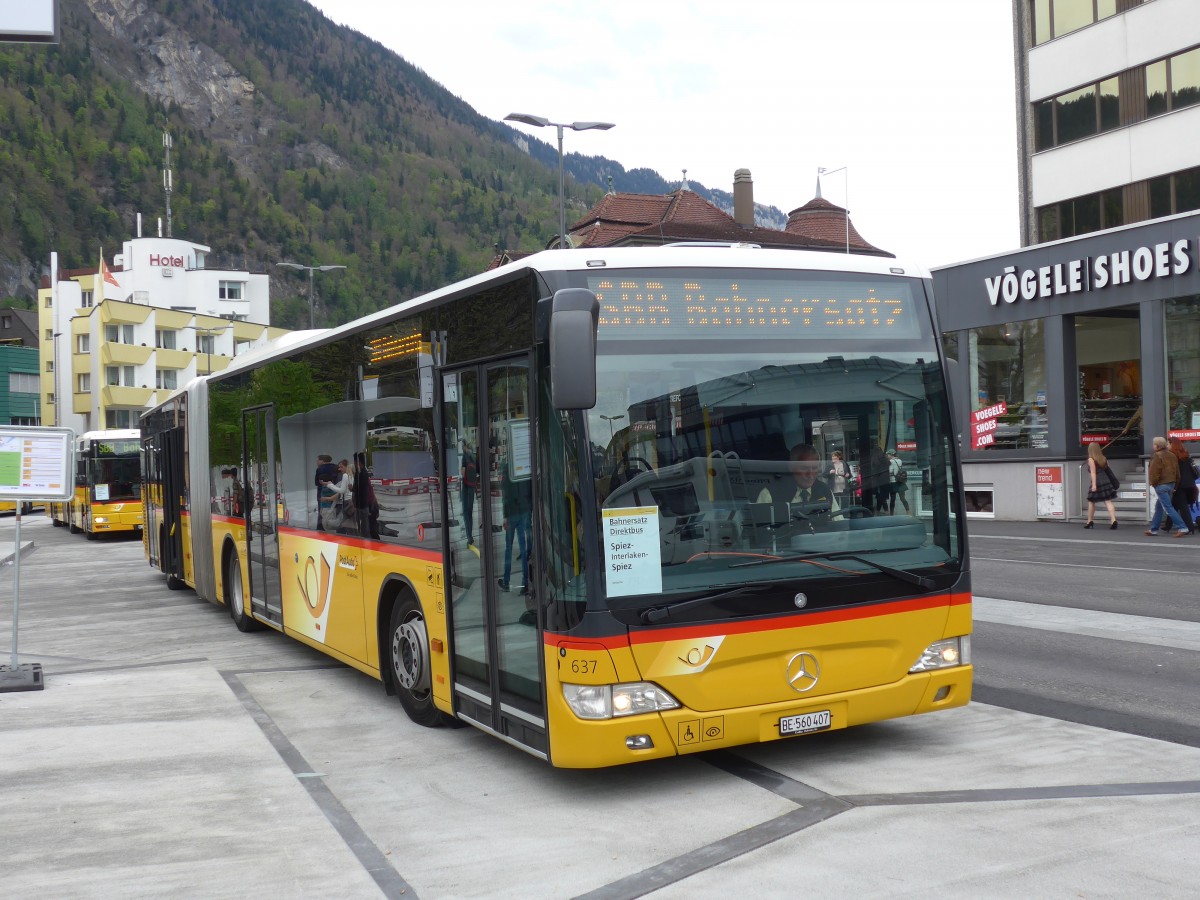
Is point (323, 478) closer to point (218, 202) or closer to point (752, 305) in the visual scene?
point (752, 305)

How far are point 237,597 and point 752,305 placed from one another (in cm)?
932

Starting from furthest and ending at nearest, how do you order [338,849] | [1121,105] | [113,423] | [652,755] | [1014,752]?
[113,423] → [1121,105] → [1014,752] → [652,755] → [338,849]

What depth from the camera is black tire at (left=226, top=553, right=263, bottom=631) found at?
14.0 m

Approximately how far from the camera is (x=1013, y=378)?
31.5 m

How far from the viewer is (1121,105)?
103 feet

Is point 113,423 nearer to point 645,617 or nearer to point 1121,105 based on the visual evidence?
point 1121,105

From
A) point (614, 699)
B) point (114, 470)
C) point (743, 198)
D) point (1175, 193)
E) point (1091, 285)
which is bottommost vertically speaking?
point (614, 699)

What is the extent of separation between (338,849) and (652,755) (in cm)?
155

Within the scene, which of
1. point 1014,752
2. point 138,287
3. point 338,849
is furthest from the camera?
point 138,287

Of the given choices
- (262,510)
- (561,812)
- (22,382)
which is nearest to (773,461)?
(561,812)

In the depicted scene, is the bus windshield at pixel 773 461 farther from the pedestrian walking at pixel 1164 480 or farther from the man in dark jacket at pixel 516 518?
the pedestrian walking at pixel 1164 480

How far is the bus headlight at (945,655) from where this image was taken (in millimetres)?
6906

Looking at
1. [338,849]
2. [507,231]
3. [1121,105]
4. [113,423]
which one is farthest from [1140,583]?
[507,231]

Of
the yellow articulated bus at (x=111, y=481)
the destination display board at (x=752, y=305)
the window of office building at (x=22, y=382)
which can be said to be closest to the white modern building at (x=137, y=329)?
the window of office building at (x=22, y=382)
